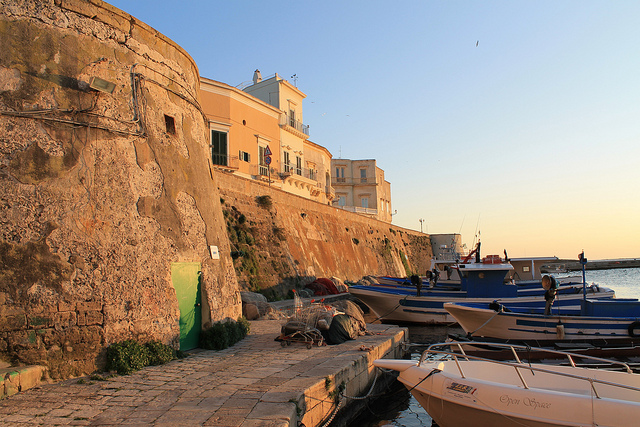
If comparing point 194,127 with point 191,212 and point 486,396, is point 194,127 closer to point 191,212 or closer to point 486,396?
point 191,212

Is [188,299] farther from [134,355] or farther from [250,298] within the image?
[250,298]

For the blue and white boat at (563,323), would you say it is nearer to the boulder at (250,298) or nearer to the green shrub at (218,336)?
the boulder at (250,298)

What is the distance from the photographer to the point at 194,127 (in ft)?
29.3

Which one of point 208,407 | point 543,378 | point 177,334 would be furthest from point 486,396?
point 177,334

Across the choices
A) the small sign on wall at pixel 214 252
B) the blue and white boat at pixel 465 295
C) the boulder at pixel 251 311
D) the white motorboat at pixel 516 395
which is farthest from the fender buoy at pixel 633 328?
the small sign on wall at pixel 214 252

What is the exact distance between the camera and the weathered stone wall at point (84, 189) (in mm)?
5867

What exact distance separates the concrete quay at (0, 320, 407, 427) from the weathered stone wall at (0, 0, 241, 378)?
0.73 metres

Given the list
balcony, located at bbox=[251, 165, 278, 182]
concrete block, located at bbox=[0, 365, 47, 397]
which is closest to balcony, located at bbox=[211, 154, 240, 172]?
balcony, located at bbox=[251, 165, 278, 182]

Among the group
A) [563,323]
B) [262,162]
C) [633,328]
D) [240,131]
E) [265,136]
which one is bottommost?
[633,328]

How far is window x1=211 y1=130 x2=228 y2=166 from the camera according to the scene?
79.8 ft

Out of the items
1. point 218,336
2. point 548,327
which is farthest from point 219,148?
point 548,327

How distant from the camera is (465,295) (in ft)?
57.4

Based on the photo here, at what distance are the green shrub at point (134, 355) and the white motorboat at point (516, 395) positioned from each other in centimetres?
334

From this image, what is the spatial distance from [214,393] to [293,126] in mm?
28169
